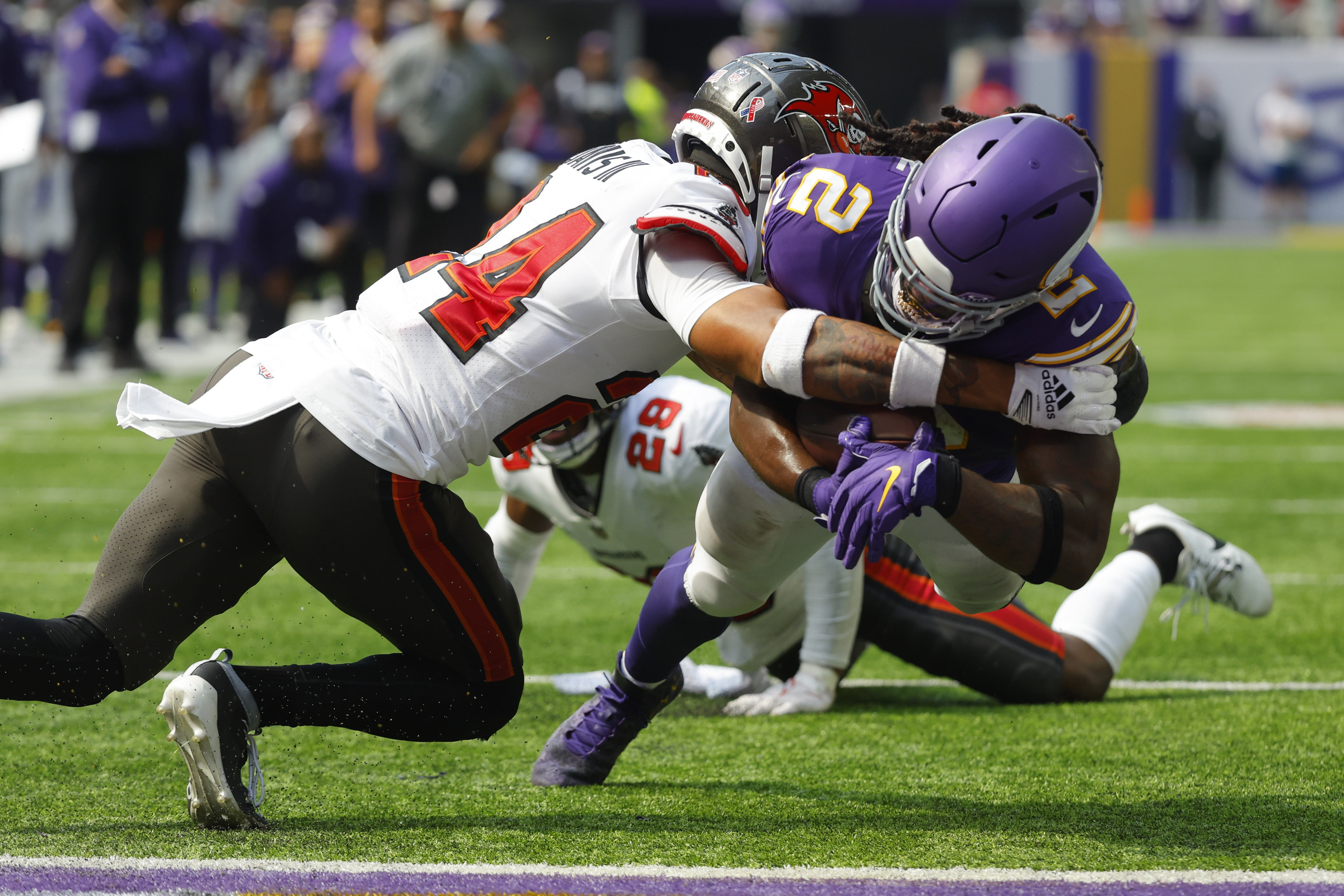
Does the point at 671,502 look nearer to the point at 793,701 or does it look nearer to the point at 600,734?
the point at 793,701

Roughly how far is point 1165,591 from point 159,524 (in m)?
3.54

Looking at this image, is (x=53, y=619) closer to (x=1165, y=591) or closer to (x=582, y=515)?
(x=582, y=515)

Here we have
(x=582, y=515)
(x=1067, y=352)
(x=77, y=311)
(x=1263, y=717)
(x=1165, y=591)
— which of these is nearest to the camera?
(x=1067, y=352)

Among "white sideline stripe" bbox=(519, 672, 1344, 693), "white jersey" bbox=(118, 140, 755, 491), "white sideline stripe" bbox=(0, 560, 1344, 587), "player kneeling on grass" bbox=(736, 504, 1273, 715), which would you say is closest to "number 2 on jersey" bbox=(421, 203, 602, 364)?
"white jersey" bbox=(118, 140, 755, 491)

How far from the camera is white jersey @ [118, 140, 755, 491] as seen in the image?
2.64m

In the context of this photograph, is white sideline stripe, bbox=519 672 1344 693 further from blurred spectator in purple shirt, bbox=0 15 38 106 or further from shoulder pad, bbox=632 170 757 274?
blurred spectator in purple shirt, bbox=0 15 38 106

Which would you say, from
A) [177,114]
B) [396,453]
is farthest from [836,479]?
[177,114]

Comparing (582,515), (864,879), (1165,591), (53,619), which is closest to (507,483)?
(582,515)

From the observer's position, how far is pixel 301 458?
2639mm

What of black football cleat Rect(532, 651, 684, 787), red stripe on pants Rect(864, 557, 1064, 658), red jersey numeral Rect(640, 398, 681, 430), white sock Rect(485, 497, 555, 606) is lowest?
red stripe on pants Rect(864, 557, 1064, 658)

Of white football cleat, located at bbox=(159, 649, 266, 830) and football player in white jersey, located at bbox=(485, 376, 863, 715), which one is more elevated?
white football cleat, located at bbox=(159, 649, 266, 830)

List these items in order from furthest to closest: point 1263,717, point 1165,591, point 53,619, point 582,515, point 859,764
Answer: point 1165,591, point 582,515, point 1263,717, point 859,764, point 53,619

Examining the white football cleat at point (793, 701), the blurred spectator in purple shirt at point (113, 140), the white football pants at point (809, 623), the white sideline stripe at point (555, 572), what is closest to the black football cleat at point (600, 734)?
the white football pants at point (809, 623)

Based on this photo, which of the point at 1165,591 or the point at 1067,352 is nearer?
the point at 1067,352
